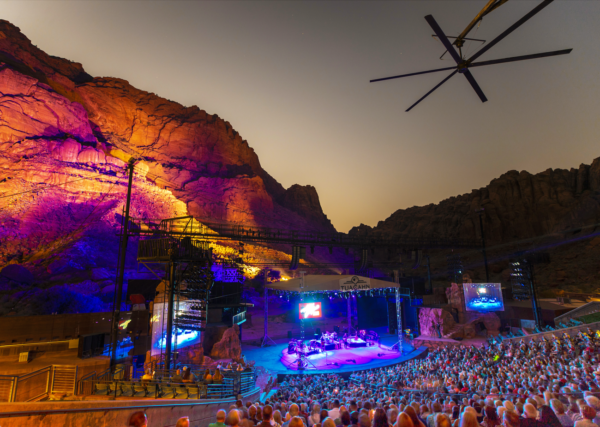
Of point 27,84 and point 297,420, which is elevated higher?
point 27,84

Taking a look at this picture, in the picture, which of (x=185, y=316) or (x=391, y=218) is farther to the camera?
(x=391, y=218)

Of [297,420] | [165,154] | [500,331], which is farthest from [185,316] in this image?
[165,154]

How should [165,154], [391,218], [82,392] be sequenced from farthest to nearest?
[391,218] → [165,154] → [82,392]

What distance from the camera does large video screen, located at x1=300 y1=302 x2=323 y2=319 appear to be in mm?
21812

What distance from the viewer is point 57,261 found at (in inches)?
1125

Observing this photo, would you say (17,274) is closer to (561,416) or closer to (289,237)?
(289,237)

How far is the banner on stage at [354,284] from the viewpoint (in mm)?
19183

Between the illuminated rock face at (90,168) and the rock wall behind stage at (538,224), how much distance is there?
111ft

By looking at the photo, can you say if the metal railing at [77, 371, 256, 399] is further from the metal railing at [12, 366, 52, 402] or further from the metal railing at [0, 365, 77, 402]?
the metal railing at [12, 366, 52, 402]

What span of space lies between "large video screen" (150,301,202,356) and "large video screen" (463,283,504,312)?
2011 centimetres

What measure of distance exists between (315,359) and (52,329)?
14431 mm

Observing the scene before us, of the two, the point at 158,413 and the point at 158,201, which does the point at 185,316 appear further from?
the point at 158,201

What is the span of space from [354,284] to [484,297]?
11.3 meters

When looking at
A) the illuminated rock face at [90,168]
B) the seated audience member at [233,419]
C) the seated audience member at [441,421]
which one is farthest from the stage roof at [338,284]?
the seated audience member at [233,419]
